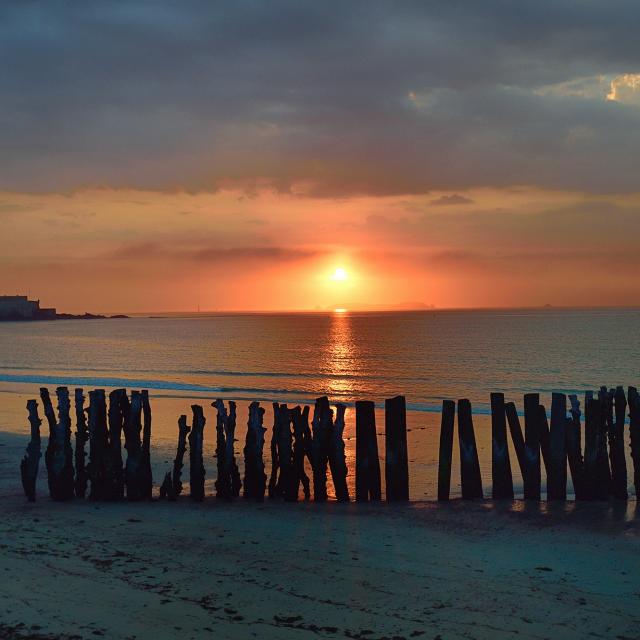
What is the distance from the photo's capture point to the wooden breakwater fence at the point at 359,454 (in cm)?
1129

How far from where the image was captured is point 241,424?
22.6 metres

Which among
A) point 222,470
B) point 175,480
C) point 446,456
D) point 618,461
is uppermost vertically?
point 446,456

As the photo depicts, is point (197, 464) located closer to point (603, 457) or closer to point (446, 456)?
point (446, 456)

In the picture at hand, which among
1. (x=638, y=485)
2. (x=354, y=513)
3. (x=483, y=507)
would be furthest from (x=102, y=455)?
(x=638, y=485)

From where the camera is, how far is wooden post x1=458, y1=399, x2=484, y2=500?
37.2 ft

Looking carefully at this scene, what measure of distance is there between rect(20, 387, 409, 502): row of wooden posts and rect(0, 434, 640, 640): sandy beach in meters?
0.35

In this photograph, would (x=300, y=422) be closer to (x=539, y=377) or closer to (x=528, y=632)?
(x=528, y=632)

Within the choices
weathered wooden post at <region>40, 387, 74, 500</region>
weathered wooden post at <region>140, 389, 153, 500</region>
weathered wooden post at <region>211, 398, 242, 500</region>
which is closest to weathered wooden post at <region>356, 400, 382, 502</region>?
weathered wooden post at <region>211, 398, 242, 500</region>

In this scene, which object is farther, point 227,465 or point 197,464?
point 227,465

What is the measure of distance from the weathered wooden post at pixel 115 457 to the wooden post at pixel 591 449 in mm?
7464

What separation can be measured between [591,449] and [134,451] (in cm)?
737

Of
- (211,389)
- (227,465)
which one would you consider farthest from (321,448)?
(211,389)

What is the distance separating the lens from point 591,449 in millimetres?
11234

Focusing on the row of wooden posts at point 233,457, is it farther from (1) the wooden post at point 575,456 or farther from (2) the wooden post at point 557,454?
(1) the wooden post at point 575,456
